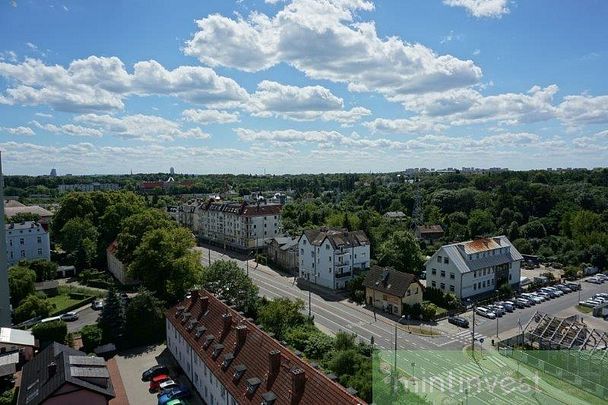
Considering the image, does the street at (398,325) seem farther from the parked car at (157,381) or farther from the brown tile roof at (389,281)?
the parked car at (157,381)

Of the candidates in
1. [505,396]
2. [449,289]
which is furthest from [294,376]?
[449,289]

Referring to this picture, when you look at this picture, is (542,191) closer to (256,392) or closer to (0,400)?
(256,392)

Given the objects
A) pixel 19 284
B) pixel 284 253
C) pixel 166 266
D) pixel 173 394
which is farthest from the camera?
pixel 284 253

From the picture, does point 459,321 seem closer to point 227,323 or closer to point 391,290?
point 391,290

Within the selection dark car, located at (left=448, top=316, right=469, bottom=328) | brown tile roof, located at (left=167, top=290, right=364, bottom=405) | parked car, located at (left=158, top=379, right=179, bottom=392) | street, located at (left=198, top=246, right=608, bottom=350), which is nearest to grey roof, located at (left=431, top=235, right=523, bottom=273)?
street, located at (left=198, top=246, right=608, bottom=350)

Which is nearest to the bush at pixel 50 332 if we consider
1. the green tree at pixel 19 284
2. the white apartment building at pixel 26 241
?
the green tree at pixel 19 284

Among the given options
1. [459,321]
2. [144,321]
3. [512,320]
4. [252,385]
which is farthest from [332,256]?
[252,385]
